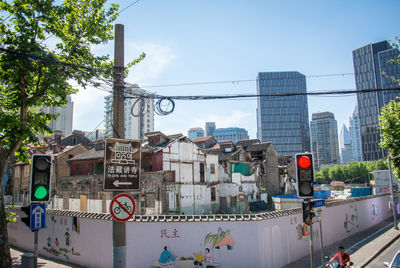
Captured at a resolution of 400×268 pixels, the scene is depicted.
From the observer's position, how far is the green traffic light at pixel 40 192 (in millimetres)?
7090

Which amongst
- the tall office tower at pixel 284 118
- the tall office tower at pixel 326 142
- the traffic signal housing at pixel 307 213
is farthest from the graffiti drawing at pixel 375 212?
the tall office tower at pixel 326 142

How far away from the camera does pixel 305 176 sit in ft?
27.9

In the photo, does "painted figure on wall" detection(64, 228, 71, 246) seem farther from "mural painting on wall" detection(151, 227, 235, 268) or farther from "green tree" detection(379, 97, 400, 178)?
"green tree" detection(379, 97, 400, 178)

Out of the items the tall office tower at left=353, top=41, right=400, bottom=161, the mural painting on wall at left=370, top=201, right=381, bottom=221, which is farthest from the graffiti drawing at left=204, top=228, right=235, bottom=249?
the tall office tower at left=353, top=41, right=400, bottom=161

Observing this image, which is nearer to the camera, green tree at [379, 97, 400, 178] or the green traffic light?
the green traffic light

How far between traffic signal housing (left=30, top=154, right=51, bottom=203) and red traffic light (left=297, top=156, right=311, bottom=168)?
661 centimetres

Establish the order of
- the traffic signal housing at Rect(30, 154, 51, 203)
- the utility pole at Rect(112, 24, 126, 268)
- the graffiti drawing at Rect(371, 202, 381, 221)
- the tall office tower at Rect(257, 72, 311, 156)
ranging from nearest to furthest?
the traffic signal housing at Rect(30, 154, 51, 203) < the utility pole at Rect(112, 24, 126, 268) < the graffiti drawing at Rect(371, 202, 381, 221) < the tall office tower at Rect(257, 72, 311, 156)

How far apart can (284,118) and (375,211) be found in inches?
4934

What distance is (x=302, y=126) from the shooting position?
5930 inches

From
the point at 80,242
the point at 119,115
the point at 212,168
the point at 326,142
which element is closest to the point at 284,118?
the point at 326,142

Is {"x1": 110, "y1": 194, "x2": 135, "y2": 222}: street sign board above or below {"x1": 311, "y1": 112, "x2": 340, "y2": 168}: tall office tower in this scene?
below

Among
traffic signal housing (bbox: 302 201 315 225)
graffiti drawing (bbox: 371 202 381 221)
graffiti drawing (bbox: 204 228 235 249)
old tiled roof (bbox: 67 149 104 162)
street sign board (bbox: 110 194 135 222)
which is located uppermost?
old tiled roof (bbox: 67 149 104 162)

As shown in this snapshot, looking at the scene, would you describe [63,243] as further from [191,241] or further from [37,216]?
[37,216]

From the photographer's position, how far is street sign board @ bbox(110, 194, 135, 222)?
716cm
